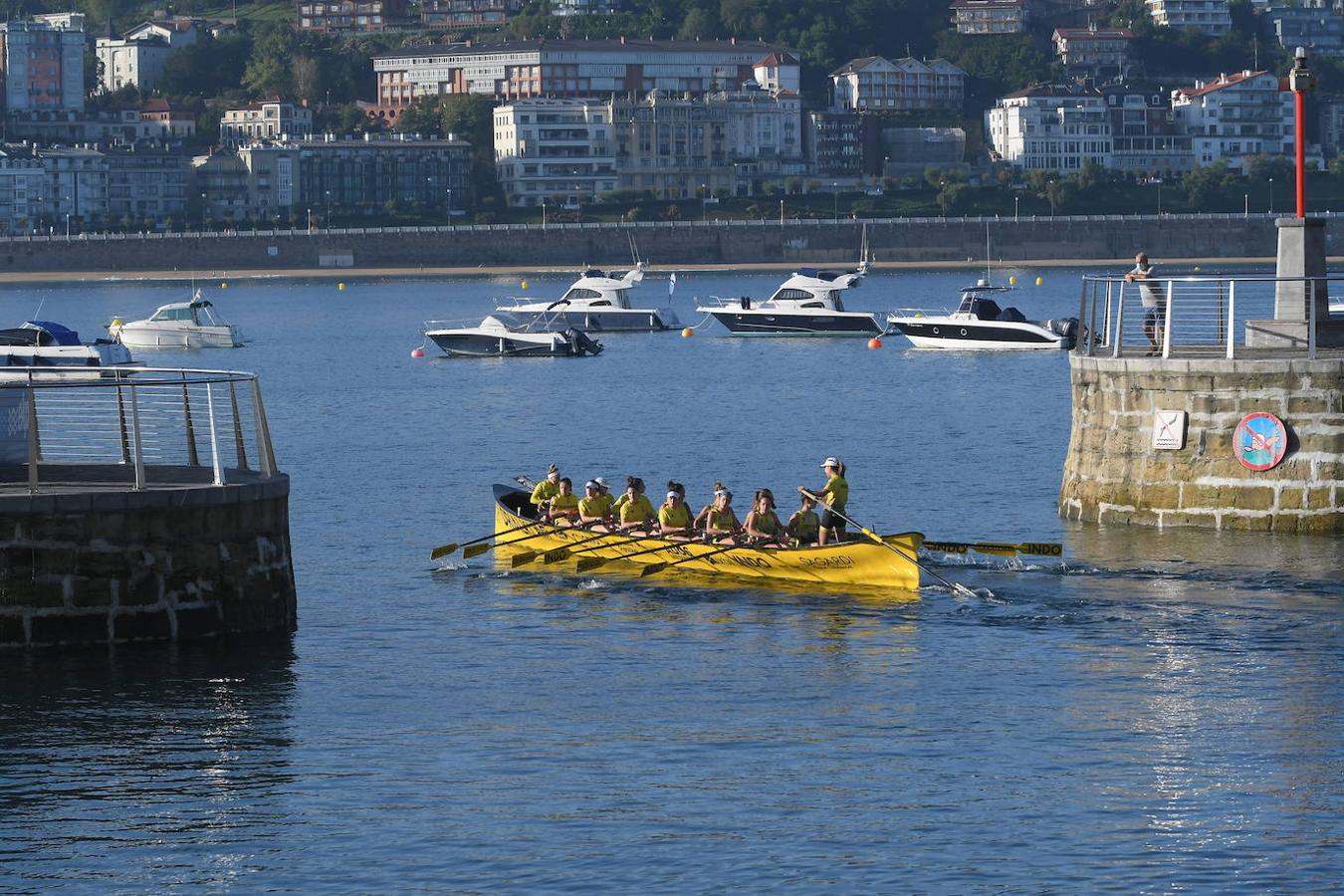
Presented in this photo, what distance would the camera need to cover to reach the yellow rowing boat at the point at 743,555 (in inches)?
1405

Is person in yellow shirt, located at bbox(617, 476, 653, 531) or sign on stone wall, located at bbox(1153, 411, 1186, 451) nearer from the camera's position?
sign on stone wall, located at bbox(1153, 411, 1186, 451)

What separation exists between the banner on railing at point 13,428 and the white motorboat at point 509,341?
233ft

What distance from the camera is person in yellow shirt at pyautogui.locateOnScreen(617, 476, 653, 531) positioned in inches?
1494

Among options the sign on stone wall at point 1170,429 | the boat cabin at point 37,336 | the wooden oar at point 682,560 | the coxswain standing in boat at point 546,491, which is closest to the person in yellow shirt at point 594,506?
the coxswain standing in boat at point 546,491

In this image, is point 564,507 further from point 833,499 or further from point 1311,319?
point 1311,319

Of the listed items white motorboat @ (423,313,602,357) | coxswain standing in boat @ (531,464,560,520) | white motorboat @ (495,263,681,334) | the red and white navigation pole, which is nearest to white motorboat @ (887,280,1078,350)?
white motorboat @ (423,313,602,357)

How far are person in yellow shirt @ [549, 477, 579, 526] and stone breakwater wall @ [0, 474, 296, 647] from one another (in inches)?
327

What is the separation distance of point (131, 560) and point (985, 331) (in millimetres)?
73613

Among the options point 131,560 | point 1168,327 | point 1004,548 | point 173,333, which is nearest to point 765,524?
point 1004,548

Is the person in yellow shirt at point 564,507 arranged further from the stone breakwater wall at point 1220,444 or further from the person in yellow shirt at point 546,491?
the stone breakwater wall at point 1220,444

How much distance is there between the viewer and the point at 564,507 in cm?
3938

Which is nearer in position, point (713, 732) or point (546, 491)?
point (713, 732)

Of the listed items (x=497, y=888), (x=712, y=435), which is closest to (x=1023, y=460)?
(x=712, y=435)

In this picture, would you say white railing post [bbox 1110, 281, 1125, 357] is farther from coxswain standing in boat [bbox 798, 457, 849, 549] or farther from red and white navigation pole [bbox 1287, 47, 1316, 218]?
coxswain standing in boat [bbox 798, 457, 849, 549]
